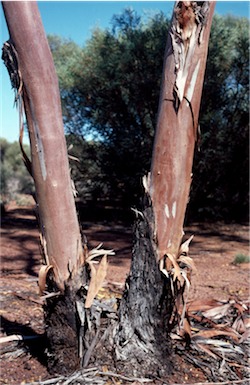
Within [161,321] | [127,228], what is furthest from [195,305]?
[127,228]

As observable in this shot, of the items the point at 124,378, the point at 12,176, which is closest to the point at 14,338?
the point at 124,378

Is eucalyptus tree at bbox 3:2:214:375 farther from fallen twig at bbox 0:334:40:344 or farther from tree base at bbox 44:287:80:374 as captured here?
fallen twig at bbox 0:334:40:344

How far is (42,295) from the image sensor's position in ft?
7.55

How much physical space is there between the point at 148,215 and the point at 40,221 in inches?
22.3

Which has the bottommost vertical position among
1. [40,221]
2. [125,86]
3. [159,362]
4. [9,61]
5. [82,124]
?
[159,362]

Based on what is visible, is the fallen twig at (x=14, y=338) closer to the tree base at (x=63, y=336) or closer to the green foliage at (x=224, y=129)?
the tree base at (x=63, y=336)

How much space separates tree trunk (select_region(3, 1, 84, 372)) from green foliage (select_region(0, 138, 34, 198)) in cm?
1079

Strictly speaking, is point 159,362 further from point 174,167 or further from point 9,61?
point 9,61

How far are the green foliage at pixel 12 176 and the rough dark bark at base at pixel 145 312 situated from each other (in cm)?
1082

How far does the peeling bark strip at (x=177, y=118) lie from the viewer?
223 cm

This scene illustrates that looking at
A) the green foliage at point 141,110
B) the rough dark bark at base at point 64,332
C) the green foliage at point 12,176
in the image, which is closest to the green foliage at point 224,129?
the green foliage at point 141,110

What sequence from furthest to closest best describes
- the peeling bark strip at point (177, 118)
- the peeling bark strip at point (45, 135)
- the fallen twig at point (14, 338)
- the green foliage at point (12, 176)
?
the green foliage at point (12, 176) < the fallen twig at point (14, 338) < the peeling bark strip at point (177, 118) < the peeling bark strip at point (45, 135)

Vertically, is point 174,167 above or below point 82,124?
below

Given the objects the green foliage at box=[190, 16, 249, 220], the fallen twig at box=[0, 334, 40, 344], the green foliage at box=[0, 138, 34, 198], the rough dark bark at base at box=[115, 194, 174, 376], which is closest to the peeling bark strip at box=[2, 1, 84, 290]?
the rough dark bark at base at box=[115, 194, 174, 376]
